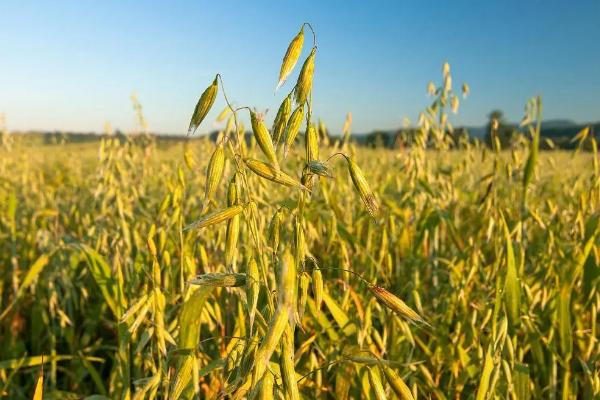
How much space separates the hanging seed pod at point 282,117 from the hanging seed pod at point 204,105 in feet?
0.27

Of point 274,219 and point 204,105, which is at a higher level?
point 204,105

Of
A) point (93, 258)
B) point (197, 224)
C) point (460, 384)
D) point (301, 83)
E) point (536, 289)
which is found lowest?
point (460, 384)

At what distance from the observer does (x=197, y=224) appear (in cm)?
58

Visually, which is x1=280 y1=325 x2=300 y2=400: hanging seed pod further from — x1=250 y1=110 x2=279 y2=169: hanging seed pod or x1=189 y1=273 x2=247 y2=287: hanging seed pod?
x1=250 y1=110 x2=279 y2=169: hanging seed pod

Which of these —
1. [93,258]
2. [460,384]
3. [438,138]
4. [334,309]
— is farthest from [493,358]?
[438,138]

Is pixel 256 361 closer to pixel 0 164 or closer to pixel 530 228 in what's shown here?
pixel 530 228

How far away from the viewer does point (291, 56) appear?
2.10ft

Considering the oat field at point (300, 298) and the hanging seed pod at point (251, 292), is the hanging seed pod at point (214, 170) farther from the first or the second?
the hanging seed pod at point (251, 292)

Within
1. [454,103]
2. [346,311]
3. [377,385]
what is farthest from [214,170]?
[454,103]

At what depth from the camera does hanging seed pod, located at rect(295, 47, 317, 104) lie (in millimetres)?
597

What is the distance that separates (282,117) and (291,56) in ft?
0.25

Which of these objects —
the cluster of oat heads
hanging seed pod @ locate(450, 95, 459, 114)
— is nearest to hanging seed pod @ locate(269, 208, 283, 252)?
the cluster of oat heads

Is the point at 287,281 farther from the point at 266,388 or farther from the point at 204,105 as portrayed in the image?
the point at 204,105

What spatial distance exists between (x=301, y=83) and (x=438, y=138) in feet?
5.28
